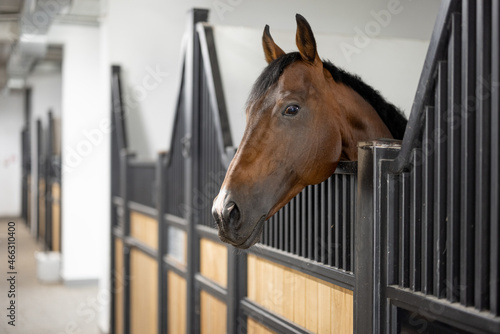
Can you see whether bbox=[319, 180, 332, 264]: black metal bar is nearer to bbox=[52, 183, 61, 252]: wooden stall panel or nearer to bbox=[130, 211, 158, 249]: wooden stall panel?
bbox=[130, 211, 158, 249]: wooden stall panel

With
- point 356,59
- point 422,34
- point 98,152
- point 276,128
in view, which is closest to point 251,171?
point 276,128

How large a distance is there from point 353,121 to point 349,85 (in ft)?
0.30

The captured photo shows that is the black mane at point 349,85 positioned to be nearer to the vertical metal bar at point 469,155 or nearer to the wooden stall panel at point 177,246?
the vertical metal bar at point 469,155

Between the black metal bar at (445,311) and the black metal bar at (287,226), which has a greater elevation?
the black metal bar at (287,226)

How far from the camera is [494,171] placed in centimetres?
82

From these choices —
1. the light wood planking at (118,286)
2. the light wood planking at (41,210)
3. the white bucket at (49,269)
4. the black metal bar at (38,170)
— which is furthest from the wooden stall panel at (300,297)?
the light wood planking at (41,210)

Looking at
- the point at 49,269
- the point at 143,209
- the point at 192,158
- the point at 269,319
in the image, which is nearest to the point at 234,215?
the point at 269,319

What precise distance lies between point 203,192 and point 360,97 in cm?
109

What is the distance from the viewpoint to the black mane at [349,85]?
1174 mm

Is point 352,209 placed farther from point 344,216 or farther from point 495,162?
point 495,162

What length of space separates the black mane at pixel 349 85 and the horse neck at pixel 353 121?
0.07 ft

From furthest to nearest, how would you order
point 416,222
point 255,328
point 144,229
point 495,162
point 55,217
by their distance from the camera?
point 55,217 < point 144,229 < point 255,328 < point 416,222 < point 495,162

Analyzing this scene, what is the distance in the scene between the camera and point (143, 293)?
3.21 m

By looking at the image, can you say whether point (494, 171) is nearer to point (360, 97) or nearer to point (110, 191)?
point (360, 97)
